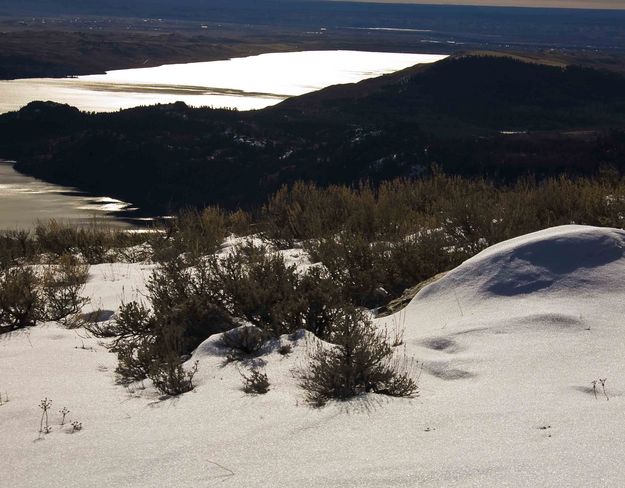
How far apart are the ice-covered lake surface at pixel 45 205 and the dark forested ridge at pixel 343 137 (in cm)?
181

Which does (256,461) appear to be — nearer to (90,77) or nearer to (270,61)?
(90,77)

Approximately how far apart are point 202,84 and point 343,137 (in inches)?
1709

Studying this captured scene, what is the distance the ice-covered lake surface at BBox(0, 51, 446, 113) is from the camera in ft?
202

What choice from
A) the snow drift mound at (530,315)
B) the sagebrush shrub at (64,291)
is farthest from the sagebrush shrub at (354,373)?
the sagebrush shrub at (64,291)

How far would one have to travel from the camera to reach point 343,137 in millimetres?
37406

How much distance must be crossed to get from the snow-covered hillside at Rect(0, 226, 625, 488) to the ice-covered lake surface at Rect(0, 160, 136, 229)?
15198 mm

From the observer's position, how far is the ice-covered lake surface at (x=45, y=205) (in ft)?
73.6

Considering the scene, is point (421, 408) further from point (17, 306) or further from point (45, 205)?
point (45, 205)

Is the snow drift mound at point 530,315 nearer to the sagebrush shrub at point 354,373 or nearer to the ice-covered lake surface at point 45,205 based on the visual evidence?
the sagebrush shrub at point 354,373

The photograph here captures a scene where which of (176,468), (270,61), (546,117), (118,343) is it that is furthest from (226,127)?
(270,61)

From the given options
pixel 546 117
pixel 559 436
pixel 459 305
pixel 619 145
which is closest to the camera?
pixel 559 436

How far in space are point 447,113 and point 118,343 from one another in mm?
45189

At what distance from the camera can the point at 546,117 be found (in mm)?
47531

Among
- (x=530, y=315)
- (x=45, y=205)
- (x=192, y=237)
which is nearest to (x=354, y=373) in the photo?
(x=530, y=315)
